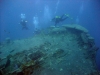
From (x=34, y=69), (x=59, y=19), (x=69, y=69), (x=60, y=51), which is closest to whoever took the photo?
(x=34, y=69)

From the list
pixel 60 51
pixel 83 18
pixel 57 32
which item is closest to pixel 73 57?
pixel 60 51

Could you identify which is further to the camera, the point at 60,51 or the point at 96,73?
the point at 60,51

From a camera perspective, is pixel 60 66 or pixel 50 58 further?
pixel 50 58

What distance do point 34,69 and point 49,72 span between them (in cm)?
82

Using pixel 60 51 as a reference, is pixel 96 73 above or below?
below

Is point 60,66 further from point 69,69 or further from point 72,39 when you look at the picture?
point 72,39

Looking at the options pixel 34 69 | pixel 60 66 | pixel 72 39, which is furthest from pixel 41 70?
pixel 72 39

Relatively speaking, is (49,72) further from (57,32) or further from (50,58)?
(57,32)

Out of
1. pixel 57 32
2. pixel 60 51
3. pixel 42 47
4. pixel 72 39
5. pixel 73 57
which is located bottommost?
pixel 73 57

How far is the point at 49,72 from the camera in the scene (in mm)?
6332

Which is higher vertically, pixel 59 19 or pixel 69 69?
pixel 59 19

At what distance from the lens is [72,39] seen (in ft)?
39.8

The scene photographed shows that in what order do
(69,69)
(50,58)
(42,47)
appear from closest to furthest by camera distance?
(69,69)
(50,58)
(42,47)

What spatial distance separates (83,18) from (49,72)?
347 feet
